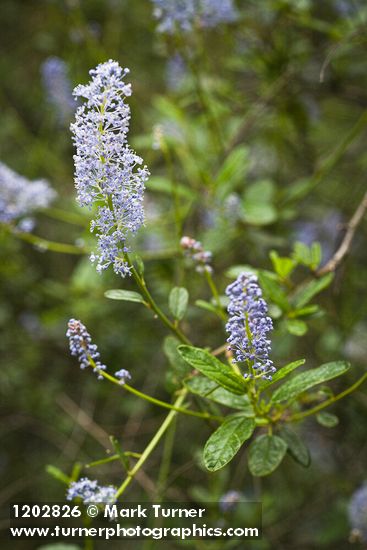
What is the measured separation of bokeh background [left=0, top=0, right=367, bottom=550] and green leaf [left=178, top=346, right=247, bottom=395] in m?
0.96

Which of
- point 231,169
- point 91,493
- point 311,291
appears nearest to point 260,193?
point 231,169

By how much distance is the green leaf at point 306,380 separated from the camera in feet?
4.15

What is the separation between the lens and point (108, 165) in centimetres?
114

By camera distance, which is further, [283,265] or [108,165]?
[283,265]

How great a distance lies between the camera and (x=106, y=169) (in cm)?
112

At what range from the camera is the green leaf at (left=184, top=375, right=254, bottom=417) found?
4.48 feet

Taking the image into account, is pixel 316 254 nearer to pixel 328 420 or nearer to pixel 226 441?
pixel 328 420

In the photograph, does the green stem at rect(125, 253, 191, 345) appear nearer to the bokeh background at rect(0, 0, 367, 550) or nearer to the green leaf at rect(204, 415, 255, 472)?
the green leaf at rect(204, 415, 255, 472)

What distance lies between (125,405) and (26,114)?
2.26m

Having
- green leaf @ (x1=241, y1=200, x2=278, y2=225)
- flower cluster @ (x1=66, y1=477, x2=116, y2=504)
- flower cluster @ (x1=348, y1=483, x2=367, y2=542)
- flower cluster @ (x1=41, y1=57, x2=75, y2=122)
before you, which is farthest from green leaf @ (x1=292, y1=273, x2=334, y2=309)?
flower cluster @ (x1=41, y1=57, x2=75, y2=122)

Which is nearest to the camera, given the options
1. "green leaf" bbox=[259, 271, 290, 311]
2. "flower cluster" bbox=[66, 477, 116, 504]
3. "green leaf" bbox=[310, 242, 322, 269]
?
"flower cluster" bbox=[66, 477, 116, 504]

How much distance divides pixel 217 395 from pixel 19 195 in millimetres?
1339

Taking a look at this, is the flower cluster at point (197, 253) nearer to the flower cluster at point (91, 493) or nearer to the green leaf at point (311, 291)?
the green leaf at point (311, 291)

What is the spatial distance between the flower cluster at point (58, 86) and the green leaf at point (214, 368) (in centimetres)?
216
